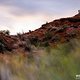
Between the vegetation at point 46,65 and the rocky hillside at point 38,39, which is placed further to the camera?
the rocky hillside at point 38,39

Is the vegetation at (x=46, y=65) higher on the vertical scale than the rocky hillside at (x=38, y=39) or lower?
lower

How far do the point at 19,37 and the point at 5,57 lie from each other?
289 inches

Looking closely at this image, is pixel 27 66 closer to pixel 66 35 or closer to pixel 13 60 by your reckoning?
pixel 13 60

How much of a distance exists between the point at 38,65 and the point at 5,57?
5.93 feet

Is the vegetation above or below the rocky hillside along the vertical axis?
below

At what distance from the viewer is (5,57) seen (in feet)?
60.8

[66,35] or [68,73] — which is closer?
[68,73]

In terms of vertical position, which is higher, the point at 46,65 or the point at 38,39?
the point at 38,39

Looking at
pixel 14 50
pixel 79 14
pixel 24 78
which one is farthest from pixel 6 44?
pixel 79 14

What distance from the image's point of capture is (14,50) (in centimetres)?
2180

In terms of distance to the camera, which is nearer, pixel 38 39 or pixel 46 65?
pixel 46 65

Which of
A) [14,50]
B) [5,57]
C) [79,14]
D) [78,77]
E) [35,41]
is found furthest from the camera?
[79,14]

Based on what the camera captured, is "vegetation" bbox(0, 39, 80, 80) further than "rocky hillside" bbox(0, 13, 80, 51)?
No

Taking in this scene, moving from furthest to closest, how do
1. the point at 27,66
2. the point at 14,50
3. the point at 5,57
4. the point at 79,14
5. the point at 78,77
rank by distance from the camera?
1. the point at 79,14
2. the point at 14,50
3. the point at 5,57
4. the point at 27,66
5. the point at 78,77
